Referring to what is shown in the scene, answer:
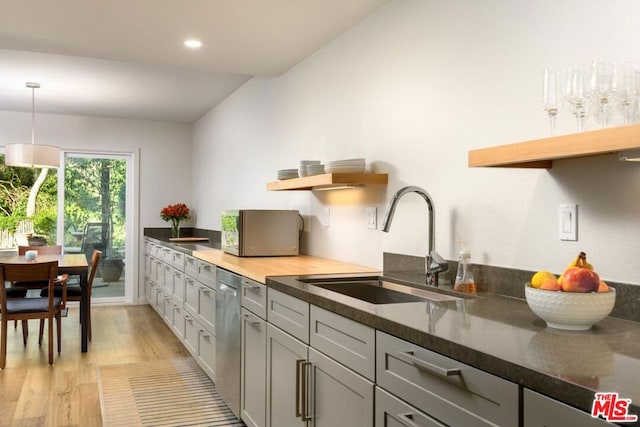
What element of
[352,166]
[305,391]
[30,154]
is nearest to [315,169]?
[352,166]

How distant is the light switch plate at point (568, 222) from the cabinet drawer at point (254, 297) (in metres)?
1.36

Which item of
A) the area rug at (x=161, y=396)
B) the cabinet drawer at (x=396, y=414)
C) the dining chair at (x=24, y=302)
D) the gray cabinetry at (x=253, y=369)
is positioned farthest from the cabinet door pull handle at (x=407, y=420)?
the dining chair at (x=24, y=302)

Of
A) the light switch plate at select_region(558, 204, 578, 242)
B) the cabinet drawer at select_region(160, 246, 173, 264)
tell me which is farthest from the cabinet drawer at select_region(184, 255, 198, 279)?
the light switch plate at select_region(558, 204, 578, 242)

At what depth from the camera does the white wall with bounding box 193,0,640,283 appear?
1694mm

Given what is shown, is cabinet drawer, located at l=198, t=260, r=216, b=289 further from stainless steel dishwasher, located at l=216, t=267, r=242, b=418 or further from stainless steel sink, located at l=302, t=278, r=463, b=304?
stainless steel sink, located at l=302, t=278, r=463, b=304

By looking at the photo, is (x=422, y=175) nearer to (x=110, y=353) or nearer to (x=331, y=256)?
(x=331, y=256)

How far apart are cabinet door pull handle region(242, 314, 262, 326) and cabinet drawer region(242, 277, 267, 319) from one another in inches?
1.3

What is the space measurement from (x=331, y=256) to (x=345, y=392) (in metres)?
1.75

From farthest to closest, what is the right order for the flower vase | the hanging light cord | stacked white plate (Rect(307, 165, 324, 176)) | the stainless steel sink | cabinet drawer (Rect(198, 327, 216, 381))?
the flower vase, the hanging light cord, cabinet drawer (Rect(198, 327, 216, 381)), stacked white plate (Rect(307, 165, 324, 176)), the stainless steel sink

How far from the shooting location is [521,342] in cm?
126

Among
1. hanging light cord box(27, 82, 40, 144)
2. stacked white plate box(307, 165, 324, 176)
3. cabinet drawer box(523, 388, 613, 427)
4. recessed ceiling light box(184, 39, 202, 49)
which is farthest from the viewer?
hanging light cord box(27, 82, 40, 144)

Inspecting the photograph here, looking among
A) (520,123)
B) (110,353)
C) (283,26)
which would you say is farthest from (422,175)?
(110,353)

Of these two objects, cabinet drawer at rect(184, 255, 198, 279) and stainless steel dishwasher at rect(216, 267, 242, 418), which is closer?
Answer: stainless steel dishwasher at rect(216, 267, 242, 418)

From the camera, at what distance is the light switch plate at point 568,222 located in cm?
177
